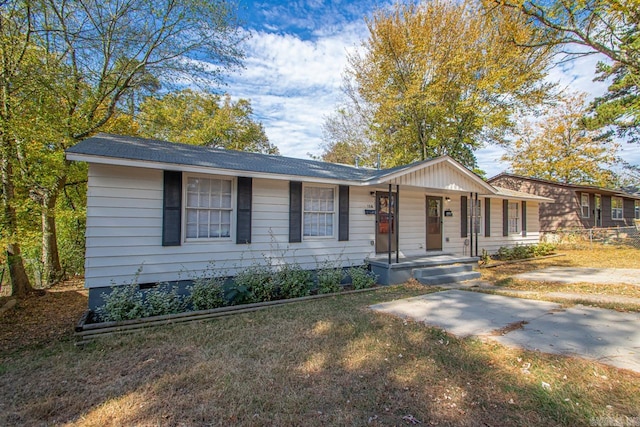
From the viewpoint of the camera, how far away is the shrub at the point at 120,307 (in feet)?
15.3

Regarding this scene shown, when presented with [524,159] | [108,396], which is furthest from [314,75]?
[524,159]

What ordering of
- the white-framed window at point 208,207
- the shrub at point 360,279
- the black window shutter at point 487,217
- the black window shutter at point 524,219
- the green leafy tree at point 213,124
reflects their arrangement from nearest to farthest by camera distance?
the white-framed window at point 208,207 → the shrub at point 360,279 → the black window shutter at point 487,217 → the black window shutter at point 524,219 → the green leafy tree at point 213,124

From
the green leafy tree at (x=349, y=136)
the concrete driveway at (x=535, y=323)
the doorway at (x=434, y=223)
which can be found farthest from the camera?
the green leafy tree at (x=349, y=136)

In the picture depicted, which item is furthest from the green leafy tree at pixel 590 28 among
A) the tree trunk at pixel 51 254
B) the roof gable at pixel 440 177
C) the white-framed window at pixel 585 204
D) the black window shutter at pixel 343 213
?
the tree trunk at pixel 51 254

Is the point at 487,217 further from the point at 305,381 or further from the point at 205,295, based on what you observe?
the point at 305,381

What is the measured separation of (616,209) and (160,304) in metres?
28.5

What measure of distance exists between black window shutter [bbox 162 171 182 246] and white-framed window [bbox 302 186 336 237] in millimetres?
2808

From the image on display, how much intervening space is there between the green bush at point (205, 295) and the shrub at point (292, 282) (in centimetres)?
111

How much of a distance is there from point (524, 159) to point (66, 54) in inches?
1155

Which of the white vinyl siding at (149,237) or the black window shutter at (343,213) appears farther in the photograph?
the black window shutter at (343,213)

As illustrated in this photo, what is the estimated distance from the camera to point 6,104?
567cm

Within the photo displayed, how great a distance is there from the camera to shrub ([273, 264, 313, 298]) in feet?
20.3

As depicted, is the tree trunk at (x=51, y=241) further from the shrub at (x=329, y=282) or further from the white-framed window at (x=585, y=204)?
the white-framed window at (x=585, y=204)

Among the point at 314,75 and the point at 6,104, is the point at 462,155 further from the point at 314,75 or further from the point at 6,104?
the point at 6,104
